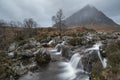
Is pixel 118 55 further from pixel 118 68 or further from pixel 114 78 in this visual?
pixel 114 78

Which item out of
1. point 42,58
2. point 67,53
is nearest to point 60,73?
point 42,58

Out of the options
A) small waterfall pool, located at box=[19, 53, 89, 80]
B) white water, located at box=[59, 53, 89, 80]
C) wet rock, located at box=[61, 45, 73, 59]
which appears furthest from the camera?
wet rock, located at box=[61, 45, 73, 59]

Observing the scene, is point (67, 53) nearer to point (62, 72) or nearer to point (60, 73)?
point (62, 72)

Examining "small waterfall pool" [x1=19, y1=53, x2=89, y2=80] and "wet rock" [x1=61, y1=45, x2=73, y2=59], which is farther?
"wet rock" [x1=61, y1=45, x2=73, y2=59]

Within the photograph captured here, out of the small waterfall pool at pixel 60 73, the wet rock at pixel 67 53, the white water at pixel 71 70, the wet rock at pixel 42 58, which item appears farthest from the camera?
the wet rock at pixel 67 53

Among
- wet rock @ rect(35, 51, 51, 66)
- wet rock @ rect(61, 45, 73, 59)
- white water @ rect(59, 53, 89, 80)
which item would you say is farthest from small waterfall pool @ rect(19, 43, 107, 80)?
wet rock @ rect(61, 45, 73, 59)

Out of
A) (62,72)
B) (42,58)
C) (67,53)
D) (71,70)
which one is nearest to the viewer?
(62,72)

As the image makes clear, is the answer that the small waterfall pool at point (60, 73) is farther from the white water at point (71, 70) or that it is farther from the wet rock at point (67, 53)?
the wet rock at point (67, 53)

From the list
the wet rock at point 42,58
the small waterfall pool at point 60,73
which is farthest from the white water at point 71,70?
the wet rock at point 42,58

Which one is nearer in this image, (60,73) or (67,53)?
(60,73)

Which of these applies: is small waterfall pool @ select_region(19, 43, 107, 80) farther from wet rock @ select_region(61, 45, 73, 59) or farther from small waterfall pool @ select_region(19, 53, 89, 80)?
wet rock @ select_region(61, 45, 73, 59)

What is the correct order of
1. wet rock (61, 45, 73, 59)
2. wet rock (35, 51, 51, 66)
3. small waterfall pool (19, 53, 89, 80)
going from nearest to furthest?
small waterfall pool (19, 53, 89, 80) < wet rock (35, 51, 51, 66) < wet rock (61, 45, 73, 59)

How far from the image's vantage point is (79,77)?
15711 millimetres

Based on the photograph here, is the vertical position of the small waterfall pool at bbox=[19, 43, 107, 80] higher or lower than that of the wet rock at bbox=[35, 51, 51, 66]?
lower
